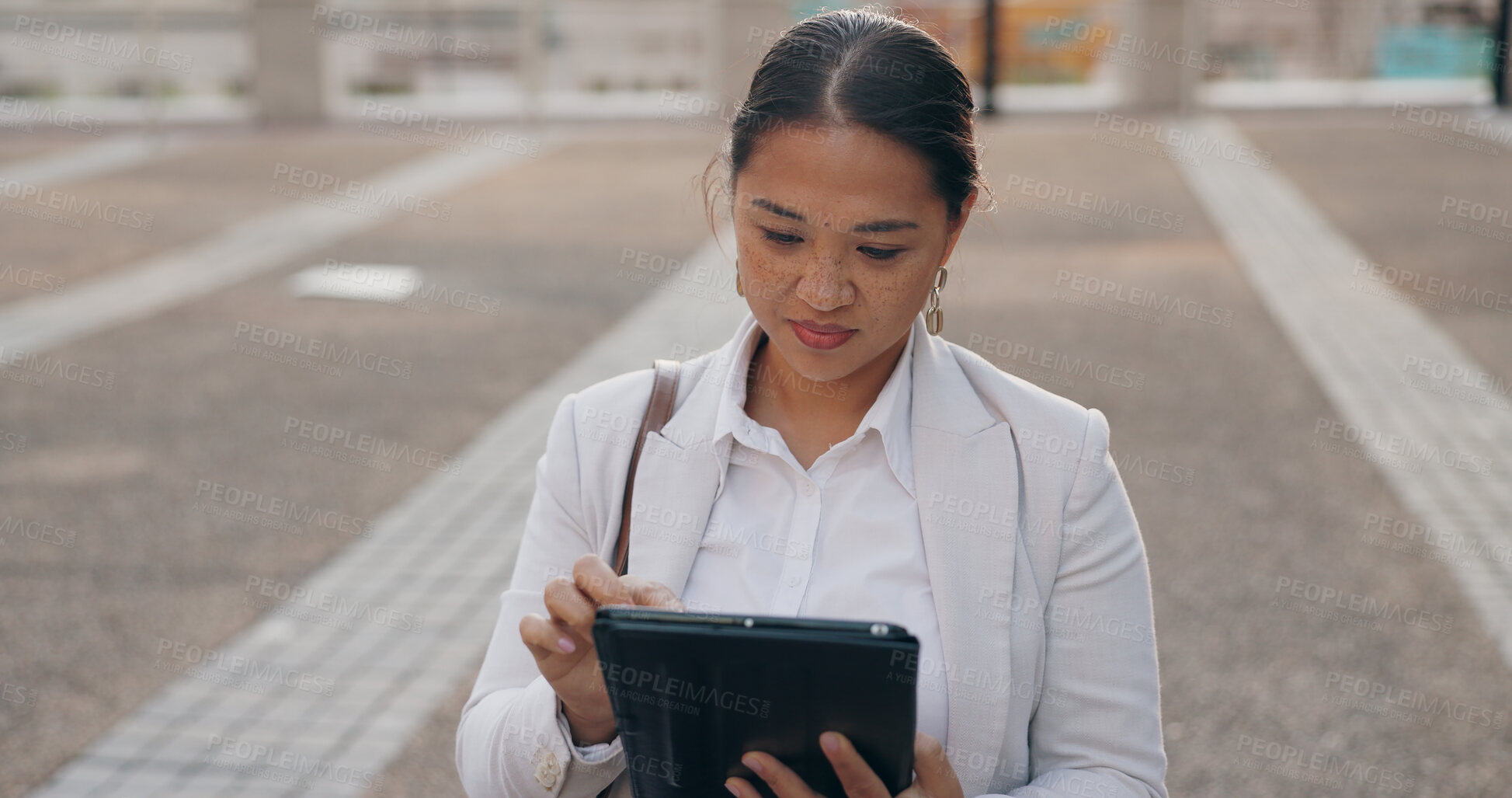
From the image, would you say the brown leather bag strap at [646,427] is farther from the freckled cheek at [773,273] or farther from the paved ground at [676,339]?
the paved ground at [676,339]

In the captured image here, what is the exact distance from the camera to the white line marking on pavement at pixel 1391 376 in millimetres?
5781

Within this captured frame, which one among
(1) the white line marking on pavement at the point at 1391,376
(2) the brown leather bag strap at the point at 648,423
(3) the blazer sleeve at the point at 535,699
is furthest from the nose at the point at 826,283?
(1) the white line marking on pavement at the point at 1391,376

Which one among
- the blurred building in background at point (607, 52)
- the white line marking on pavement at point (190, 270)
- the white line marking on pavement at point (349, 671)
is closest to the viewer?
the white line marking on pavement at point (349, 671)

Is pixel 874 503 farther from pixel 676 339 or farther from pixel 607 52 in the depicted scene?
pixel 607 52

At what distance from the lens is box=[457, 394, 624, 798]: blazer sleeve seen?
184cm

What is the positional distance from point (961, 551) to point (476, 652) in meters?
3.36

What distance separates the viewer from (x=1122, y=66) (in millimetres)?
23906

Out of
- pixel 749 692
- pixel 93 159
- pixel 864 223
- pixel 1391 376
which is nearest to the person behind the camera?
pixel 749 692

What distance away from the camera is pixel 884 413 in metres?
1.98

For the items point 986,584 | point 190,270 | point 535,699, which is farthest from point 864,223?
point 190,270

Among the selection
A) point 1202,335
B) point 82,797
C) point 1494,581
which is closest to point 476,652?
point 82,797

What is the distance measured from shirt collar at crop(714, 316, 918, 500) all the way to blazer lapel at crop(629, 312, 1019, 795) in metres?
0.01

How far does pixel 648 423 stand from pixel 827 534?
311 mm

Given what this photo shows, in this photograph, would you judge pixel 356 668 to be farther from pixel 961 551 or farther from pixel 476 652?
pixel 961 551
